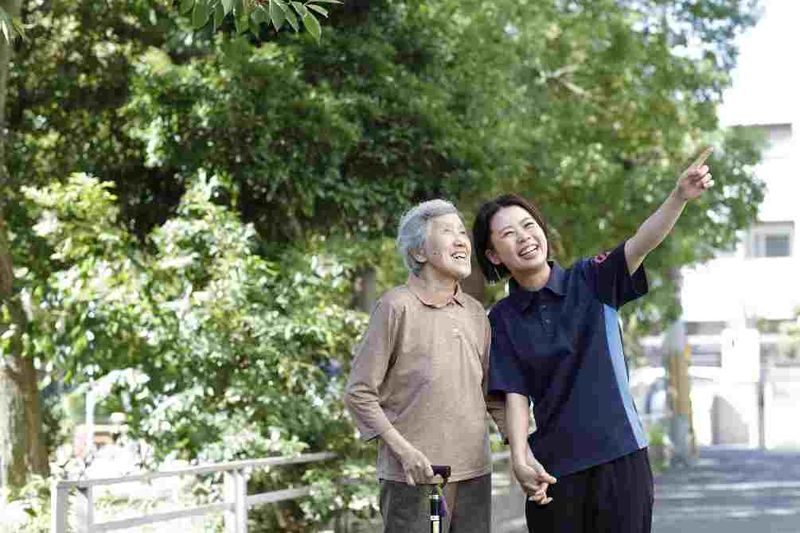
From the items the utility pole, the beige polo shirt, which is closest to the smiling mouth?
the beige polo shirt

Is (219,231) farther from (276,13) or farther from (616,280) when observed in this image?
(616,280)

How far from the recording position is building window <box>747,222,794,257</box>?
7212 centimetres

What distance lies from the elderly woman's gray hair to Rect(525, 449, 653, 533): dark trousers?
3.06 ft

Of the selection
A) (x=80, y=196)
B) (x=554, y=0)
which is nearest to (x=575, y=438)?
(x=80, y=196)

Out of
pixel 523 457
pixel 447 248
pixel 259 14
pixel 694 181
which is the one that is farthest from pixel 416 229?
pixel 259 14

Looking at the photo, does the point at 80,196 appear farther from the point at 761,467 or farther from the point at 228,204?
the point at 761,467

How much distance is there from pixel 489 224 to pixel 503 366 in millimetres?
450

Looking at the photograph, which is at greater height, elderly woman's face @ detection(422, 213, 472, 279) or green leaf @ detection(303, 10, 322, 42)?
green leaf @ detection(303, 10, 322, 42)

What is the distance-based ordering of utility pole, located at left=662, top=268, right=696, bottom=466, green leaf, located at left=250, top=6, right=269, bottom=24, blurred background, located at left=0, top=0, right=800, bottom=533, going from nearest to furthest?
green leaf, located at left=250, top=6, right=269, bottom=24, blurred background, located at left=0, top=0, right=800, bottom=533, utility pole, located at left=662, top=268, right=696, bottom=466

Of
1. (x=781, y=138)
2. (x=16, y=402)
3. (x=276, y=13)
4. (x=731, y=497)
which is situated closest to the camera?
(x=276, y=13)

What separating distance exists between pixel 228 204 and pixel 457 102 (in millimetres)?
2532

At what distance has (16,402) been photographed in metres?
18.2

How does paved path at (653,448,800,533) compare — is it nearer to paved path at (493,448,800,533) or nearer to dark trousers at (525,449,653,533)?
paved path at (493,448,800,533)

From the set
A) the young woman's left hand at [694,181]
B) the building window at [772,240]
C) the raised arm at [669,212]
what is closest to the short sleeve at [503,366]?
the raised arm at [669,212]
